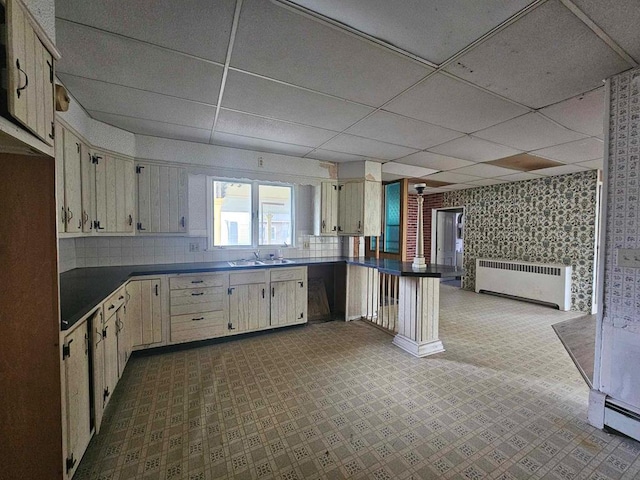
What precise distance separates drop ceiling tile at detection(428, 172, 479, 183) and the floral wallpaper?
1.00 metres

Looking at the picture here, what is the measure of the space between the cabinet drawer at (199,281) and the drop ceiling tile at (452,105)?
2.47 metres

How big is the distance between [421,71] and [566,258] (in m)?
5.02

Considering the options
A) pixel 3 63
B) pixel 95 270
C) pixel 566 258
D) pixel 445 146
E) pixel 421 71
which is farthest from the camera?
pixel 566 258

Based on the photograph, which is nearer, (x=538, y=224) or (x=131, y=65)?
(x=131, y=65)

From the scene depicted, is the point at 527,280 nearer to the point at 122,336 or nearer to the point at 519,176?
the point at 519,176

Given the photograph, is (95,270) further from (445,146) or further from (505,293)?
(505,293)

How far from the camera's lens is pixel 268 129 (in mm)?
2910

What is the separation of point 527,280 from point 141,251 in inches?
251

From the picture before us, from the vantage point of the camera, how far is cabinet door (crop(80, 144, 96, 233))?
2.44 metres

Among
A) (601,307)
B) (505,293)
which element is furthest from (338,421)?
(505,293)

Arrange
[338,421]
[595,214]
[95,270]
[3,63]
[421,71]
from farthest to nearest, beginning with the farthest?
[595,214] → [95,270] → [338,421] → [421,71] → [3,63]

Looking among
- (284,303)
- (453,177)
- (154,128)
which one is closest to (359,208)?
(284,303)

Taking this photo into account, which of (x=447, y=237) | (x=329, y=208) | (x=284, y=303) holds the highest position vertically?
(x=329, y=208)

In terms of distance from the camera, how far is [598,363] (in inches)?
75.8
